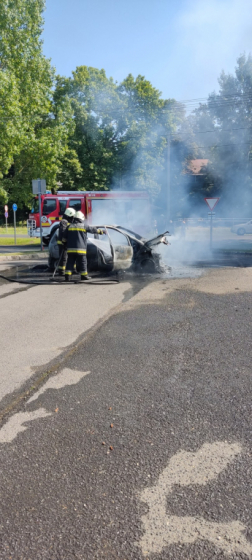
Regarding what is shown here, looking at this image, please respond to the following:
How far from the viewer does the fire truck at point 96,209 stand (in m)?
22.5

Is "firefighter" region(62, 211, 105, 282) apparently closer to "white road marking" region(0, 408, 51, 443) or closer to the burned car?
the burned car

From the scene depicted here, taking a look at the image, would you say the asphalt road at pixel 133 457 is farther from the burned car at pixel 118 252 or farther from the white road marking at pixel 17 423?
the burned car at pixel 118 252

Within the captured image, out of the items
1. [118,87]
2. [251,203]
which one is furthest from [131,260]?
[118,87]

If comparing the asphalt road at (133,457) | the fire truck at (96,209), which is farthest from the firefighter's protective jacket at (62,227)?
the fire truck at (96,209)

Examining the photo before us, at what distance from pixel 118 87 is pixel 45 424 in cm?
3970

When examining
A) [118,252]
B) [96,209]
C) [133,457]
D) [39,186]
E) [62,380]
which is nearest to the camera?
[133,457]

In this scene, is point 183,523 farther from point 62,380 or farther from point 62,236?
point 62,236

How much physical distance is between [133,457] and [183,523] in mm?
654

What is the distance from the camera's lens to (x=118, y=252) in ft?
36.8

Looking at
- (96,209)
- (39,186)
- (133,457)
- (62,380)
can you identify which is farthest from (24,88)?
(133,457)

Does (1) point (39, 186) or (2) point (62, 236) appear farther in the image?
(1) point (39, 186)

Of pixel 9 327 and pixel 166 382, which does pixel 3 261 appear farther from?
pixel 166 382

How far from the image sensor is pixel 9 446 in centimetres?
304

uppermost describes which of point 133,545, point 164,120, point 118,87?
point 118,87
